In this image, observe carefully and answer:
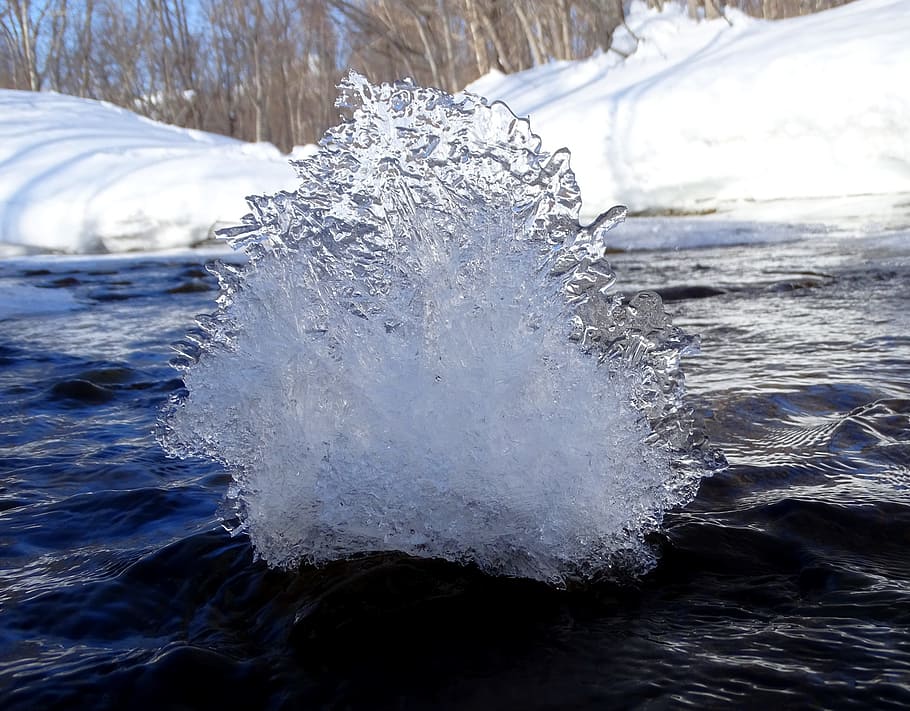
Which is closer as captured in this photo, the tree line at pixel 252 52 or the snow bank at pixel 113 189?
the snow bank at pixel 113 189

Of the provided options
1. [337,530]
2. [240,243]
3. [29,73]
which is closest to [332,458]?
[337,530]

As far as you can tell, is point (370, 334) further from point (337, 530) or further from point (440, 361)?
point (337, 530)

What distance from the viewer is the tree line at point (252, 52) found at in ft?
75.6

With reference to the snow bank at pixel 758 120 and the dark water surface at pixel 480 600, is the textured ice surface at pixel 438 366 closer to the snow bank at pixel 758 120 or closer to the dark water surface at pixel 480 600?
the dark water surface at pixel 480 600

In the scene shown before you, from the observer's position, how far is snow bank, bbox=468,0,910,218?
9.95 metres

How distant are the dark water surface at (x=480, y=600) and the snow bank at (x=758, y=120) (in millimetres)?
8589

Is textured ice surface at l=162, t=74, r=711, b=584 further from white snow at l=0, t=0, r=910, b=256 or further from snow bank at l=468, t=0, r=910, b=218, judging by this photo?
snow bank at l=468, t=0, r=910, b=218

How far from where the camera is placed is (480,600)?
1367 millimetres

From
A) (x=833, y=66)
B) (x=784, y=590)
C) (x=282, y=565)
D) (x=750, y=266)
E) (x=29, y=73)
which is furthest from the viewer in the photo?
(x=29, y=73)

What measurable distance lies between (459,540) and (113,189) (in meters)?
11.3

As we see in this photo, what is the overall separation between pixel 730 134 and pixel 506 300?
34.0 feet

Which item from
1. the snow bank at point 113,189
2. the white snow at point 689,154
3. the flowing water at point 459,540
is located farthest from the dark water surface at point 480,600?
the snow bank at point 113,189

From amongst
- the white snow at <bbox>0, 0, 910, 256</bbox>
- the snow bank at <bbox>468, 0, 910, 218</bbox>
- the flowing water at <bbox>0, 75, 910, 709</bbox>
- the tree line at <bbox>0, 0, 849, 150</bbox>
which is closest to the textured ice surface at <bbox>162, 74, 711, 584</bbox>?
the flowing water at <bbox>0, 75, 910, 709</bbox>

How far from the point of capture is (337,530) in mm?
1459
